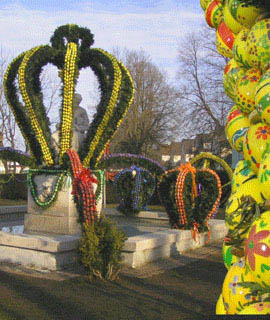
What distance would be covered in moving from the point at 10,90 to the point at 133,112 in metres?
31.1

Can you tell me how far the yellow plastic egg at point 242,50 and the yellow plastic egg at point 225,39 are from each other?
44cm

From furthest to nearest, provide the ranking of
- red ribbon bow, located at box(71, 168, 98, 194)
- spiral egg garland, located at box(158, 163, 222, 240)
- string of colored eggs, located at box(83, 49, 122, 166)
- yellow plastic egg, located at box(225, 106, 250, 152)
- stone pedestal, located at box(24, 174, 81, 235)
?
spiral egg garland, located at box(158, 163, 222, 240) → string of colored eggs, located at box(83, 49, 122, 166) → stone pedestal, located at box(24, 174, 81, 235) → red ribbon bow, located at box(71, 168, 98, 194) → yellow plastic egg, located at box(225, 106, 250, 152)

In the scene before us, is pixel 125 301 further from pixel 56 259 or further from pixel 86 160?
pixel 86 160

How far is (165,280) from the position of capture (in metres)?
7.10

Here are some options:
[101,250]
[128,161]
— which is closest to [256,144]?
[101,250]

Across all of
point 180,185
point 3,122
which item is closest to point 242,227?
point 180,185

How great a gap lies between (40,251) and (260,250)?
586 cm

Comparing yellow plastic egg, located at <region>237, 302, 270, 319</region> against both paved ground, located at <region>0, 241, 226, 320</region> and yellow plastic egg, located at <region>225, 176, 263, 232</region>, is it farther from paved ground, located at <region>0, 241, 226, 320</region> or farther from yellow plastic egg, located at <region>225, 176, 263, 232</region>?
paved ground, located at <region>0, 241, 226, 320</region>

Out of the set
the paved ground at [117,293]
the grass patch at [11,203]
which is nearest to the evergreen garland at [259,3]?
the paved ground at [117,293]

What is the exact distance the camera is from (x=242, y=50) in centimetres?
321

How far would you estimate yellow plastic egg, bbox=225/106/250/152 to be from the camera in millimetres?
3371

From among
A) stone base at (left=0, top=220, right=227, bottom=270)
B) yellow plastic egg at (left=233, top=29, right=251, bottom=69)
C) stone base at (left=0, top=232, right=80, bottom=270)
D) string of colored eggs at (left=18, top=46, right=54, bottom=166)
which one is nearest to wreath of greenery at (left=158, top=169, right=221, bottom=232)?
stone base at (left=0, top=220, right=227, bottom=270)

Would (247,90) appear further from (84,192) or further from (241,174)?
(84,192)

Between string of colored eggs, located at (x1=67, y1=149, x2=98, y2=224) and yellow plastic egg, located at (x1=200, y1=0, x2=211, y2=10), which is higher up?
yellow plastic egg, located at (x1=200, y1=0, x2=211, y2=10)
